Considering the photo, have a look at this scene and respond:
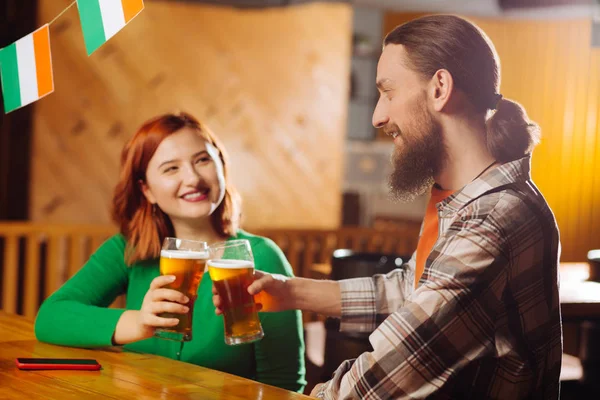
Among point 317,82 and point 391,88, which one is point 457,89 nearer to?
point 391,88

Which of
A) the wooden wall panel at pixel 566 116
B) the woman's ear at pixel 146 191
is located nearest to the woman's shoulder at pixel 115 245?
the woman's ear at pixel 146 191

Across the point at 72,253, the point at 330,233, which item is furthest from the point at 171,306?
the point at 330,233

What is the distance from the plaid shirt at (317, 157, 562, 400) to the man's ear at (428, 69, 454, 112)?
14 centimetres

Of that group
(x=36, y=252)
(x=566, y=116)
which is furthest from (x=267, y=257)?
(x=566, y=116)

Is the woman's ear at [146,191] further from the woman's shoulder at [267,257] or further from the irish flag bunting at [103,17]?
the irish flag bunting at [103,17]

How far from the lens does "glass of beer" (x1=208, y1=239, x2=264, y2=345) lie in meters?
1.31

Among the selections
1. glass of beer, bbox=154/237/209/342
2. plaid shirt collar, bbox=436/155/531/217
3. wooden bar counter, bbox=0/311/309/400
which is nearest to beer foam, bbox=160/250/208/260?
glass of beer, bbox=154/237/209/342

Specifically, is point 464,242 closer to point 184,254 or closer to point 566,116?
point 184,254

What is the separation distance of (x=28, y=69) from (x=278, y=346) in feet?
2.62

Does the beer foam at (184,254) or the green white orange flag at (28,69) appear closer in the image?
the beer foam at (184,254)

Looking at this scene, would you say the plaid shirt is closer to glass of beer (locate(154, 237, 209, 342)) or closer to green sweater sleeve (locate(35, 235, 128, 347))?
glass of beer (locate(154, 237, 209, 342))

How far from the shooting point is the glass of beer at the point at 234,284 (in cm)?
131

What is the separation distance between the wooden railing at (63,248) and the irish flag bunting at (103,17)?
1947mm

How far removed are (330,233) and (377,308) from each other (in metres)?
2.99
